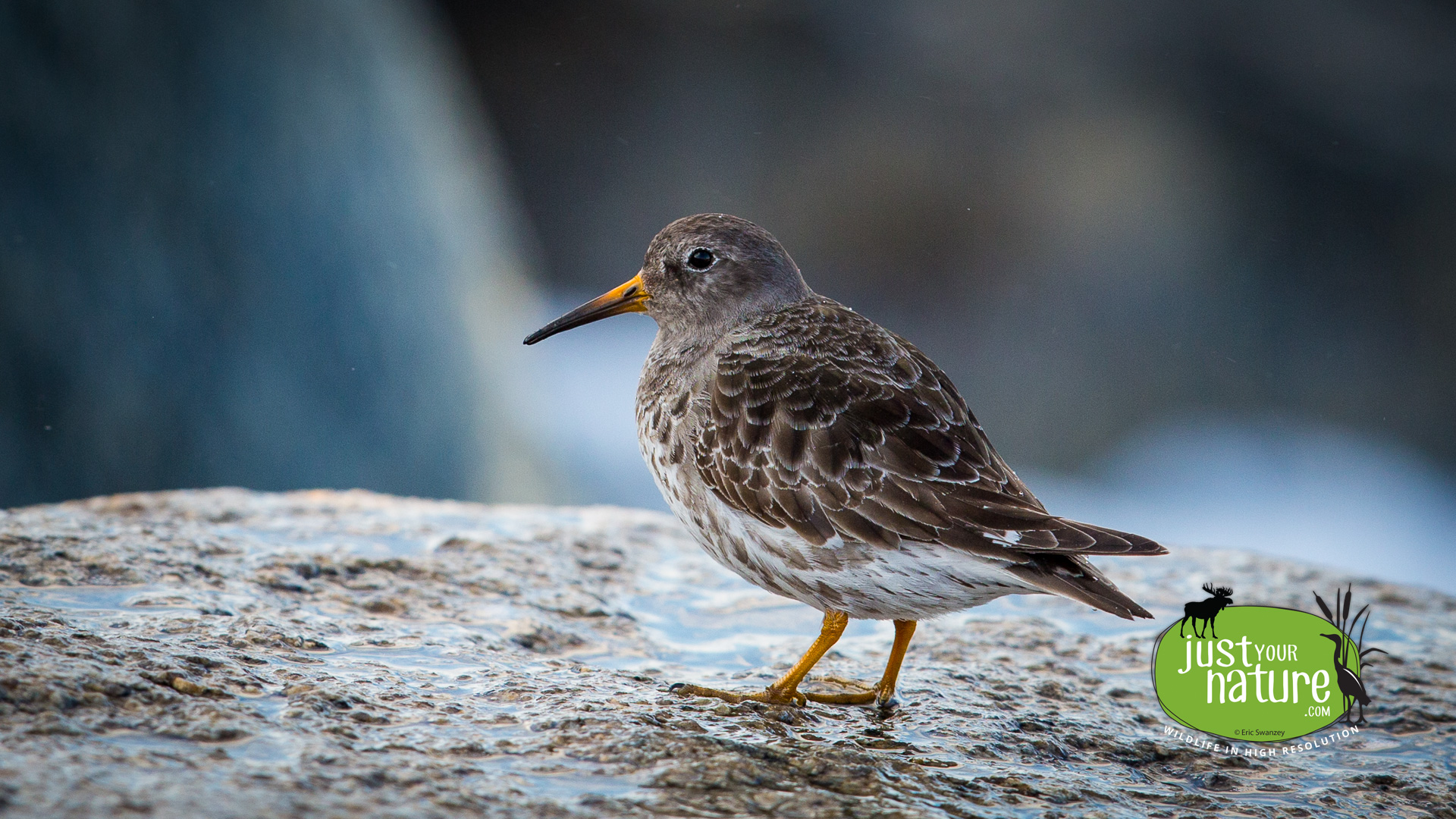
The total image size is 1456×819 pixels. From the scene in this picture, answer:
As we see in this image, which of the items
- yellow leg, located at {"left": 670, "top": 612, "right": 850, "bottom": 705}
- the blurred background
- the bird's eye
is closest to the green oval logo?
yellow leg, located at {"left": 670, "top": 612, "right": 850, "bottom": 705}

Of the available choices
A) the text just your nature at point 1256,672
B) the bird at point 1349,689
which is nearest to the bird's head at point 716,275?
the text just your nature at point 1256,672

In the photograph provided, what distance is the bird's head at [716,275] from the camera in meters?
4.14

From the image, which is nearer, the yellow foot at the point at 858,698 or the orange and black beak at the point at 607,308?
the yellow foot at the point at 858,698

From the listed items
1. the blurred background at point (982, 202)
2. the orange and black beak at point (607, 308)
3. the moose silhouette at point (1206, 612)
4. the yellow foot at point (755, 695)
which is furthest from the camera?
the blurred background at point (982, 202)

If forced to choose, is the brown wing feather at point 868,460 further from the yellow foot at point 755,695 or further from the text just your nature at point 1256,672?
the text just your nature at point 1256,672

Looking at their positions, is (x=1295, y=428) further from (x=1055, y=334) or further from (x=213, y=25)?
(x=213, y=25)

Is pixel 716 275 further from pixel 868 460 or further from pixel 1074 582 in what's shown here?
pixel 1074 582

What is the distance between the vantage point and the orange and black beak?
4.37m

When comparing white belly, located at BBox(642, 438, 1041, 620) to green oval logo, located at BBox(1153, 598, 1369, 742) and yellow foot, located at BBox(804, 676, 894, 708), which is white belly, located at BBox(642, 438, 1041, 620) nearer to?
yellow foot, located at BBox(804, 676, 894, 708)

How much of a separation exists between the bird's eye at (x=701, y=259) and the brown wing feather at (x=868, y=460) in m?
0.44

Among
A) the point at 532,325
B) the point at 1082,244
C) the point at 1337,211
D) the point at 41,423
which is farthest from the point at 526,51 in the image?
the point at 1337,211

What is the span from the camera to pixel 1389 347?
36.2ft

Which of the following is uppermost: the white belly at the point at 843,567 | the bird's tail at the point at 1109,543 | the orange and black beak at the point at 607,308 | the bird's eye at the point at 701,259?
the bird's eye at the point at 701,259

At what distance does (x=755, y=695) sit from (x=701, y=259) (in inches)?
63.0
